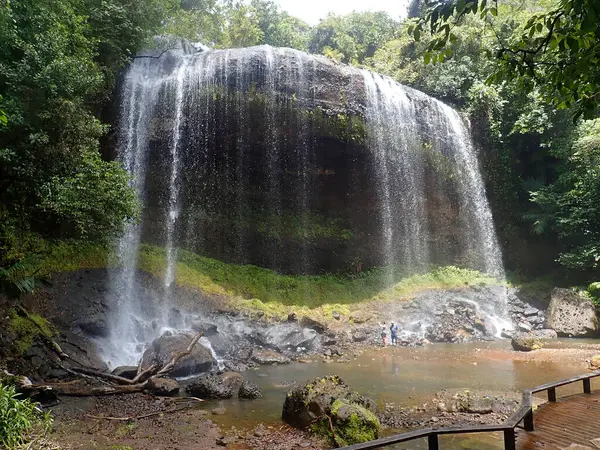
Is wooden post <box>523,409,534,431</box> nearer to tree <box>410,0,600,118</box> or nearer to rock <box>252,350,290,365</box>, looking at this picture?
tree <box>410,0,600,118</box>

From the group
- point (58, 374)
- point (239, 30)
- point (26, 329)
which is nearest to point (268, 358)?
point (58, 374)

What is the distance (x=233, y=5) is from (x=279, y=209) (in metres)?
21.1

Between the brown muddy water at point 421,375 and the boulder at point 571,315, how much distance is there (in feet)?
4.26

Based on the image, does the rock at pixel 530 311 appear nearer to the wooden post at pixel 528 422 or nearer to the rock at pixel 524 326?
the rock at pixel 524 326

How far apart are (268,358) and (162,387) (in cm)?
439

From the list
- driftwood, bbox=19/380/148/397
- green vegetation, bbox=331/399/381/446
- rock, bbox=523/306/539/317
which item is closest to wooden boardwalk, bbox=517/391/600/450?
green vegetation, bbox=331/399/381/446

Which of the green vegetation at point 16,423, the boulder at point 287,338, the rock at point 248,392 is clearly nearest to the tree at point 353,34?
the boulder at point 287,338

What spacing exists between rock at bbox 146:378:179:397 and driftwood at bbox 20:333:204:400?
0.13 m

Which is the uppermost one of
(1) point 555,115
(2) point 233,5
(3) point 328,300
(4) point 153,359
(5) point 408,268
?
(2) point 233,5

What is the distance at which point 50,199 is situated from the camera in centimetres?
1035

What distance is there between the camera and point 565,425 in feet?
18.8

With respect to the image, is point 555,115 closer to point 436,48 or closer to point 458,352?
point 458,352

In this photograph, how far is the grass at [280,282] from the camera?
1716cm

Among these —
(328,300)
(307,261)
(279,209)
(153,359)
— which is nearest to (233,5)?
(279,209)
